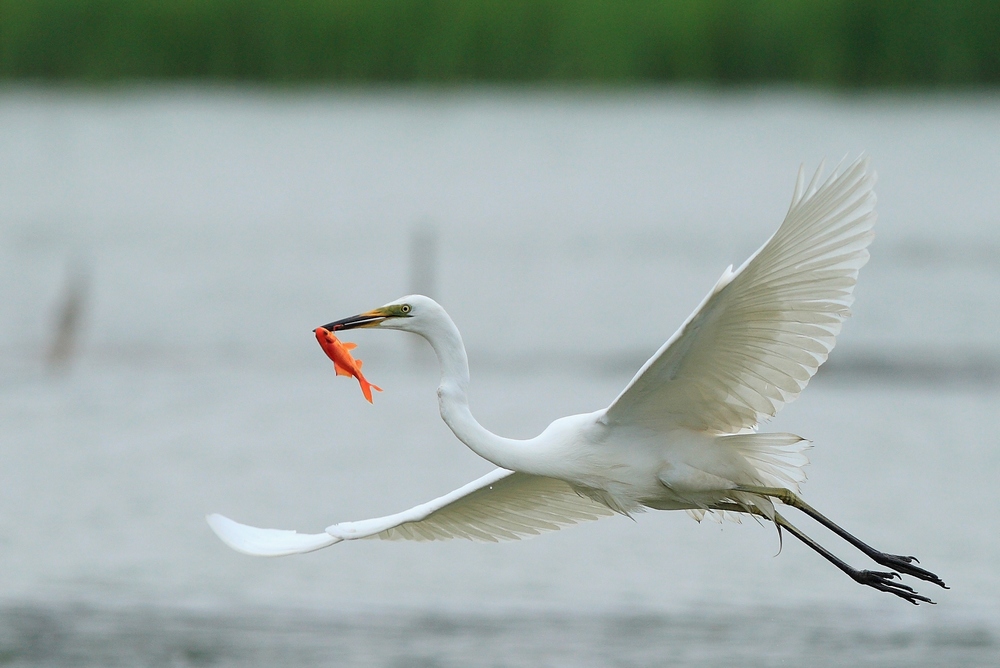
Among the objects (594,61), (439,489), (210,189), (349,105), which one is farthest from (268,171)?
(439,489)

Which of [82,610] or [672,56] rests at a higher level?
[672,56]

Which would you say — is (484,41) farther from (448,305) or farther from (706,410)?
(706,410)

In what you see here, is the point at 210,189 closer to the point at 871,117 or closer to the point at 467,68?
the point at 467,68

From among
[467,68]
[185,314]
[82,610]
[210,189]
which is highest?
[467,68]

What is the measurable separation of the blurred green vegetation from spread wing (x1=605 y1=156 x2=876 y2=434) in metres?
25.3

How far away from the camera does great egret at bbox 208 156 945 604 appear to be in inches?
203

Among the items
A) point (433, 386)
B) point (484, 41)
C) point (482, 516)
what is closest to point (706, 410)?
point (482, 516)

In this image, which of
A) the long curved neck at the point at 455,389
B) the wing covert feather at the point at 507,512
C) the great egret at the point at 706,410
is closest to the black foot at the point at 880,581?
the great egret at the point at 706,410

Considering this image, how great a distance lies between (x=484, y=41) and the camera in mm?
30984

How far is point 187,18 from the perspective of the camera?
31453mm

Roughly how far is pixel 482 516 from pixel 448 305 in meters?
14.4

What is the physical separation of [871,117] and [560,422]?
34145 millimetres

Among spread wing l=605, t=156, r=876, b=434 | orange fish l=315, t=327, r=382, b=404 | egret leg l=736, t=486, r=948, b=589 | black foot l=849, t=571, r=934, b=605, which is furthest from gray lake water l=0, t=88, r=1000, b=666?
orange fish l=315, t=327, r=382, b=404

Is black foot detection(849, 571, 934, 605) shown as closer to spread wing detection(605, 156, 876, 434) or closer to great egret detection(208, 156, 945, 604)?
great egret detection(208, 156, 945, 604)
